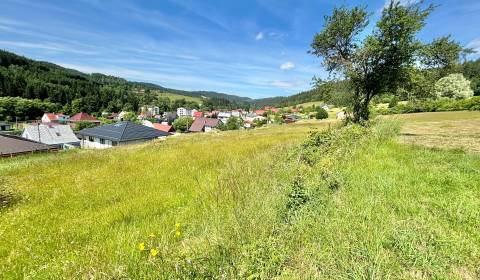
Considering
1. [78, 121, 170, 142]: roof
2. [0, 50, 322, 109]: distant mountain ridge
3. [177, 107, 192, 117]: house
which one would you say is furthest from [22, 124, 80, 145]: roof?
[177, 107, 192, 117]: house

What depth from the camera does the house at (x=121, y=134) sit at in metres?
39.3

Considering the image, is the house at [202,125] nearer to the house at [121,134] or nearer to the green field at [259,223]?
the house at [121,134]

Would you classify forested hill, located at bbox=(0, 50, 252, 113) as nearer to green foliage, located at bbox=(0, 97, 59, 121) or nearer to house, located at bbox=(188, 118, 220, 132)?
green foliage, located at bbox=(0, 97, 59, 121)

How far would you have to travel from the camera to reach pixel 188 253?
295 centimetres

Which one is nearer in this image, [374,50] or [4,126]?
[374,50]

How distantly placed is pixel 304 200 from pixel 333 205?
1.62 feet

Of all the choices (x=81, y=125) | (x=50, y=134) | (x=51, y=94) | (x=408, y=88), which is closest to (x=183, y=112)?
(x=51, y=94)

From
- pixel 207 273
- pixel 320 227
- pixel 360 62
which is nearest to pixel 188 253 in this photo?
pixel 207 273

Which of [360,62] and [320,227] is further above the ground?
[360,62]

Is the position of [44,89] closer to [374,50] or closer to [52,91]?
[52,91]

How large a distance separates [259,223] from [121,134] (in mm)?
40746

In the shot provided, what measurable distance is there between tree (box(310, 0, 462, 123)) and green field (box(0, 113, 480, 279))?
454 inches

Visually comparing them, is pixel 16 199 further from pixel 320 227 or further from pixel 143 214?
pixel 320 227

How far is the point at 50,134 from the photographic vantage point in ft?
172
